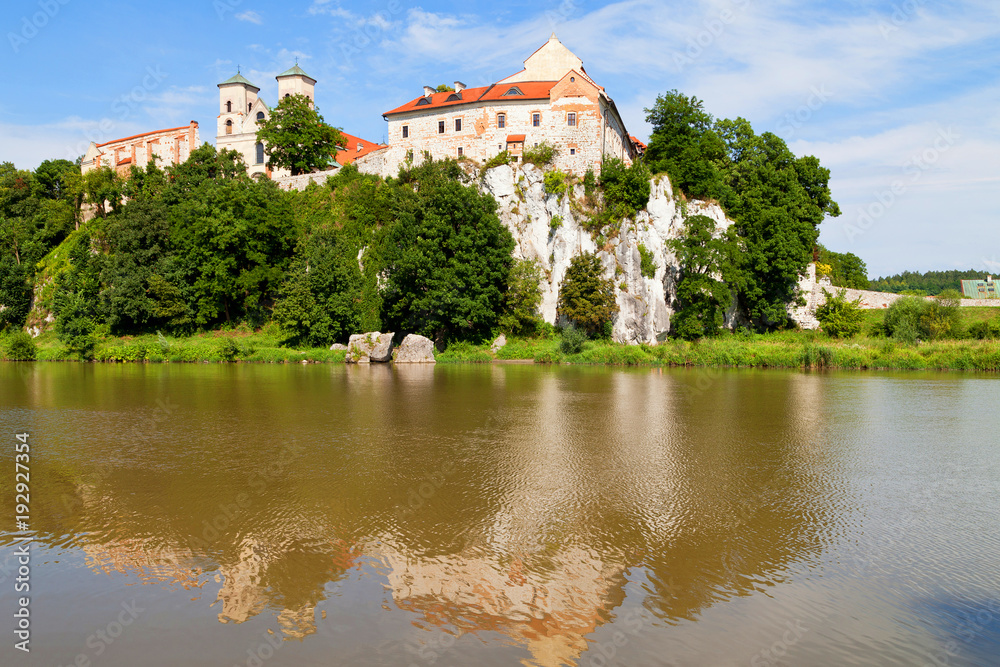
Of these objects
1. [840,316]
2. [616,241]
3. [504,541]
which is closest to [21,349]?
[616,241]

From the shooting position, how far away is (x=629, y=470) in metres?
11.4

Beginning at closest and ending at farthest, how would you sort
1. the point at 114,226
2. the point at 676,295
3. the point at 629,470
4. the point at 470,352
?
the point at 629,470 → the point at 470,352 → the point at 676,295 → the point at 114,226

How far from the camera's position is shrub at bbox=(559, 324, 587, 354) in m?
41.5

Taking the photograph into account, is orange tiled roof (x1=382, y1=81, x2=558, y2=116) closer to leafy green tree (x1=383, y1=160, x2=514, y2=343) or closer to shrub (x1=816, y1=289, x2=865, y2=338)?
leafy green tree (x1=383, y1=160, x2=514, y2=343)

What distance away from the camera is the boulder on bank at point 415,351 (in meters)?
41.6

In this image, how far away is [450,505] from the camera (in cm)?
915

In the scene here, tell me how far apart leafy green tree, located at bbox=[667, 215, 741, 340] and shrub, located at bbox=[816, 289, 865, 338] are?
8.13 metres

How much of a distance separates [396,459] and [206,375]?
23022 mm

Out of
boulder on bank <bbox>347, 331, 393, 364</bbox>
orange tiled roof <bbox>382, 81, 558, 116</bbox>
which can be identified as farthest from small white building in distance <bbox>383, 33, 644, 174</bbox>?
boulder on bank <bbox>347, 331, 393, 364</bbox>

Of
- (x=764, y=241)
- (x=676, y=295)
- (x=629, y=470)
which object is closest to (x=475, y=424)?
(x=629, y=470)

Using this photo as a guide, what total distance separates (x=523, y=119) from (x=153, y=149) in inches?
1823

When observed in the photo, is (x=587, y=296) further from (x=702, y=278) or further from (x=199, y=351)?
(x=199, y=351)

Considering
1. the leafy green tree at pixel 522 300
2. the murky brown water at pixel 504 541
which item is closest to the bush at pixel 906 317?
the leafy green tree at pixel 522 300

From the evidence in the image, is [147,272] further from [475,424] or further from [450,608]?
[450,608]
